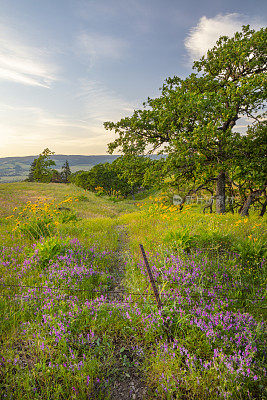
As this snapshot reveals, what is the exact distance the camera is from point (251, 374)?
2.20 metres

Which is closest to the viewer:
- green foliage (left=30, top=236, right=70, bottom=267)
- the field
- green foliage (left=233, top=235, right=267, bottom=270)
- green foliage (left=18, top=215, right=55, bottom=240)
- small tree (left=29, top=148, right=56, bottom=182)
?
the field

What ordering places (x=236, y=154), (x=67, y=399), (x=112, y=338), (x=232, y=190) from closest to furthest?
1. (x=67, y=399)
2. (x=112, y=338)
3. (x=236, y=154)
4. (x=232, y=190)

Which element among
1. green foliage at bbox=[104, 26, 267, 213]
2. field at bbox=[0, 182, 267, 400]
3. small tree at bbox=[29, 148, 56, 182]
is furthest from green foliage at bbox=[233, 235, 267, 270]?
small tree at bbox=[29, 148, 56, 182]

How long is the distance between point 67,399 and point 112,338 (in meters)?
0.89

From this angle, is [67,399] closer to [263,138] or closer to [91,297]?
[91,297]

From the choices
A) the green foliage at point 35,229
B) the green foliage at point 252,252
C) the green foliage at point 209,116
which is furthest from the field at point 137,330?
the green foliage at point 209,116

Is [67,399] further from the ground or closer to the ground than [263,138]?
closer to the ground

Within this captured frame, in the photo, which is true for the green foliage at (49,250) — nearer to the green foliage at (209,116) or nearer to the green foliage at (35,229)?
the green foliage at (35,229)

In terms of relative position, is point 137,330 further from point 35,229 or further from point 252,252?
point 35,229

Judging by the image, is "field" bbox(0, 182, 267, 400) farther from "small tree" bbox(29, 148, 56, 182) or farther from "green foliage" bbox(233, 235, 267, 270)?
"small tree" bbox(29, 148, 56, 182)

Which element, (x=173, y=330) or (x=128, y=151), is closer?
(x=173, y=330)

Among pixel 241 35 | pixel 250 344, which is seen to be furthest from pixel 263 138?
pixel 250 344

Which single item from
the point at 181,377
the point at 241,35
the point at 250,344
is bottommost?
the point at 181,377

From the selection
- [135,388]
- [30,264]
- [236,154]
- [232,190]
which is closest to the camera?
[135,388]
